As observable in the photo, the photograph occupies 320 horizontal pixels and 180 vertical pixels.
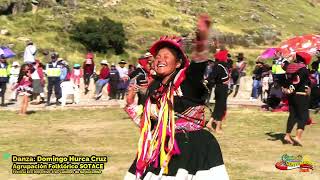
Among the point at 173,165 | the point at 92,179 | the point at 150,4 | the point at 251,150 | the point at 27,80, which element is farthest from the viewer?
the point at 150,4

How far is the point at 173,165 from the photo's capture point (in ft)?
16.5

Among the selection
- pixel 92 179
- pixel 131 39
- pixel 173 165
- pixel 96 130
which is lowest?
pixel 131 39

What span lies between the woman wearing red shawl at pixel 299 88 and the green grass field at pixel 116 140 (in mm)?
669

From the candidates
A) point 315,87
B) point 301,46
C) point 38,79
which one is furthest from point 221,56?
point 38,79

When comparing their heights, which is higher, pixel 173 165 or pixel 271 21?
pixel 173 165

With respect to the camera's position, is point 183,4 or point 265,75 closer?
point 265,75

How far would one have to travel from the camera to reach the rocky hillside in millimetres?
40469

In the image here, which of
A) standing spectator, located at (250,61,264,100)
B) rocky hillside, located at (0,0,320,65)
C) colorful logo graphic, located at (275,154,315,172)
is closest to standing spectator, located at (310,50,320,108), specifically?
standing spectator, located at (250,61,264,100)

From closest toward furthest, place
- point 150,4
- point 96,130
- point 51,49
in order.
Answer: point 96,130
point 51,49
point 150,4

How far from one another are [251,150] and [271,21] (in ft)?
188

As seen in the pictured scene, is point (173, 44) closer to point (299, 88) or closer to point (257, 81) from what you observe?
point (299, 88)

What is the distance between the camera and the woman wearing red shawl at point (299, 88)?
1180 centimetres

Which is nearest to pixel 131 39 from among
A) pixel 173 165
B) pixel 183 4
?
pixel 183 4

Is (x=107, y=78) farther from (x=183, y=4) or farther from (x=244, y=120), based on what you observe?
(x=183, y=4)
